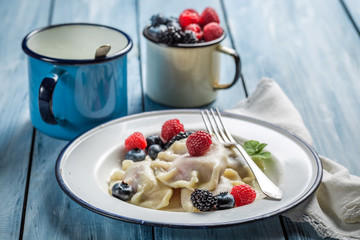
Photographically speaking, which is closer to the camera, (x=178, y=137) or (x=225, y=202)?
(x=225, y=202)

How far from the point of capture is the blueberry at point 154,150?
1761 millimetres

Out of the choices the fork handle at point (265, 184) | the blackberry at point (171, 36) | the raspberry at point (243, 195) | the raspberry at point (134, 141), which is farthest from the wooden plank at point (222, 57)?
the raspberry at point (243, 195)

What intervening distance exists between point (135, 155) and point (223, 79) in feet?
2.85

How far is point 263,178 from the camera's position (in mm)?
1521

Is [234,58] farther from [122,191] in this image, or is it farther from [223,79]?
[122,191]

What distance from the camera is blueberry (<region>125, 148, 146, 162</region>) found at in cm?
173

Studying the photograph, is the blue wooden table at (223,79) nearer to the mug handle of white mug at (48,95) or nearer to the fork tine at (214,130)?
the mug handle of white mug at (48,95)

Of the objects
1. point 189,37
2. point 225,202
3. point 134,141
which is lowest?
point 134,141

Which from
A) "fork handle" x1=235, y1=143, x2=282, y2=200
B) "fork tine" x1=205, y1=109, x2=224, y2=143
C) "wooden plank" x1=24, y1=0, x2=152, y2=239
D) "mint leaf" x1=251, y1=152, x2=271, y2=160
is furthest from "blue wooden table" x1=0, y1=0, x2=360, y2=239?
"fork tine" x1=205, y1=109, x2=224, y2=143

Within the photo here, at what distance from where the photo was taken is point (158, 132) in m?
1.88

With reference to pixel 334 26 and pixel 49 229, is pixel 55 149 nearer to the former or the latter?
pixel 49 229

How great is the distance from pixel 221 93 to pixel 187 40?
1.21ft

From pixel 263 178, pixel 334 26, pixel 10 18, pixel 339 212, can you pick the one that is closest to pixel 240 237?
pixel 263 178

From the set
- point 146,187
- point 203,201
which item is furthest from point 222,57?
point 203,201
